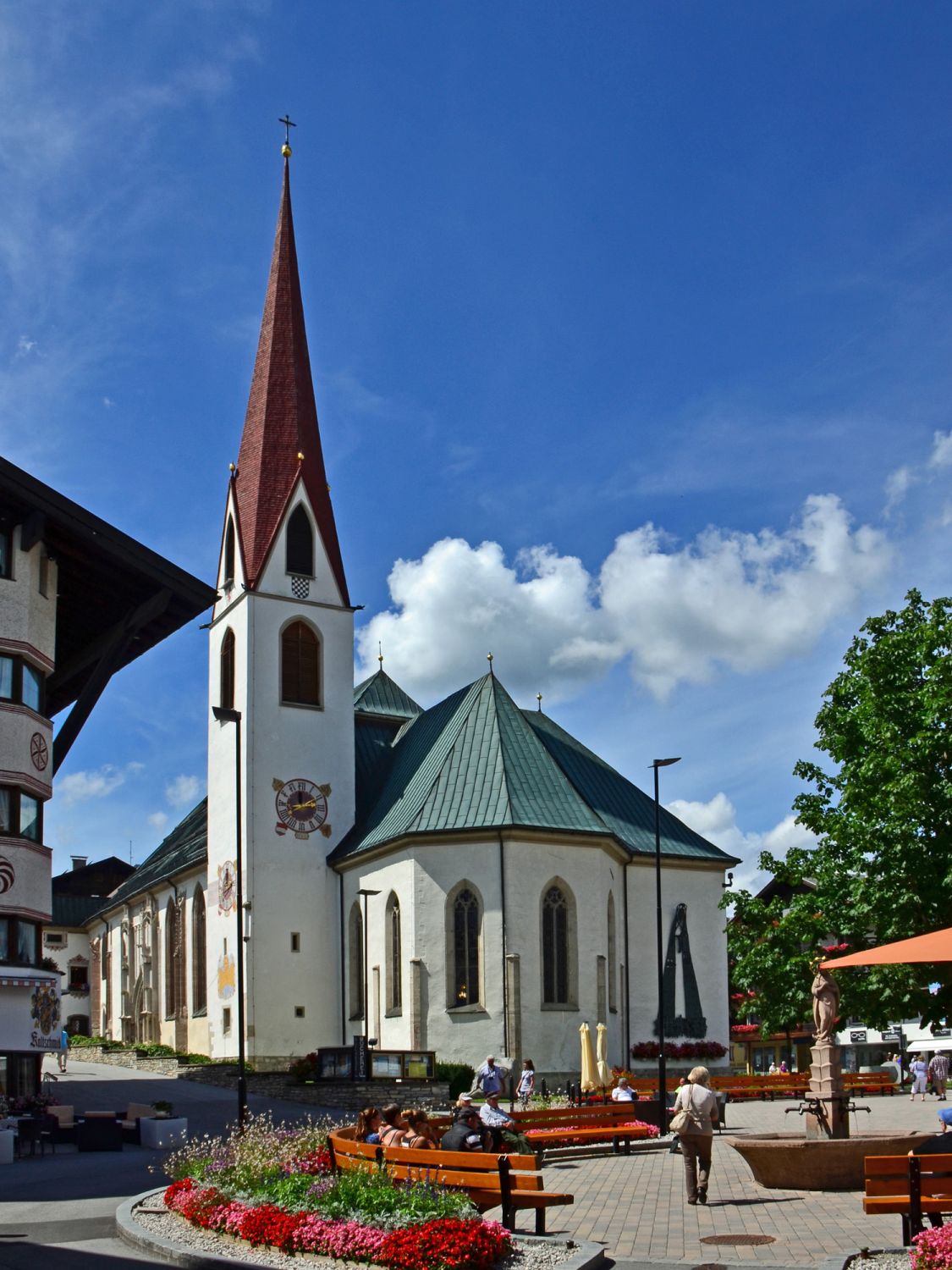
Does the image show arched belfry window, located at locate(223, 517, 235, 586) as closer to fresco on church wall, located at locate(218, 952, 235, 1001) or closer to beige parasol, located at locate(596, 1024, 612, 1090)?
fresco on church wall, located at locate(218, 952, 235, 1001)

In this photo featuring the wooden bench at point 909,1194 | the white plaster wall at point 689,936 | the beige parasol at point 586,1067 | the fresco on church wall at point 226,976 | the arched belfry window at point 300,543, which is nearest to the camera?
the wooden bench at point 909,1194

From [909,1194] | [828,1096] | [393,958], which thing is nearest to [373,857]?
[393,958]

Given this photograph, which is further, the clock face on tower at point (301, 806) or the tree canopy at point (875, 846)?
the clock face on tower at point (301, 806)

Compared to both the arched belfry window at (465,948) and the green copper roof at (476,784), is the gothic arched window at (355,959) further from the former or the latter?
the arched belfry window at (465,948)

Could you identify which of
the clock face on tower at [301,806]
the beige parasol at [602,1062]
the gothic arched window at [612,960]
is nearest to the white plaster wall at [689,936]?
the gothic arched window at [612,960]

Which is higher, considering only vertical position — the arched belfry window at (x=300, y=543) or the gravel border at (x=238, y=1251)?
the arched belfry window at (x=300, y=543)

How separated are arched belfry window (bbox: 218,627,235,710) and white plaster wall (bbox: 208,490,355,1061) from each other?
1.16 ft

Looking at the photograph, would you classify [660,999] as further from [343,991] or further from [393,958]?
[343,991]

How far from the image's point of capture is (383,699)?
57.9m

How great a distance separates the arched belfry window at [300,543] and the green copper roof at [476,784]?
23.1ft

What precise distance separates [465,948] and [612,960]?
16.9ft

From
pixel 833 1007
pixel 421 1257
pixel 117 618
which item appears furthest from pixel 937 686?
pixel 421 1257

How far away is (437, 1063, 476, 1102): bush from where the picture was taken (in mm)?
36656

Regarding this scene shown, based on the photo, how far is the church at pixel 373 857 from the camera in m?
41.0
